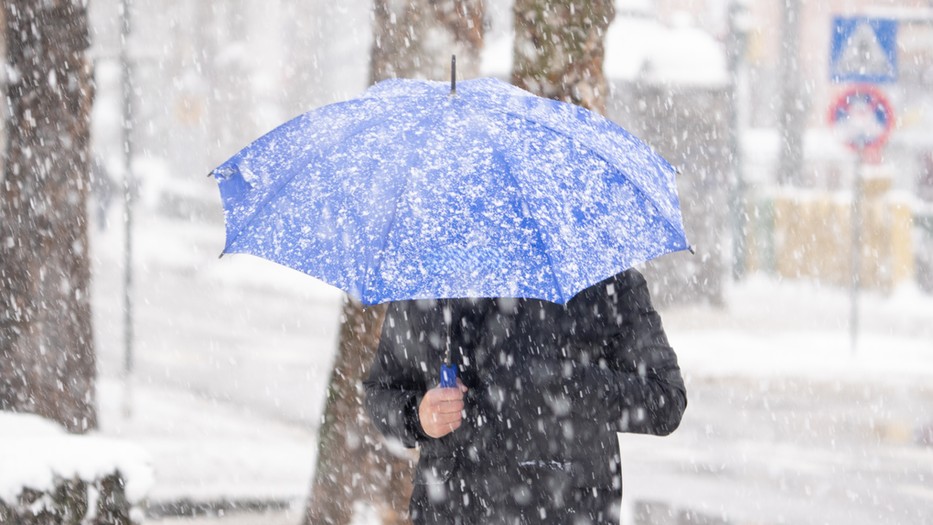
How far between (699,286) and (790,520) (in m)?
9.66

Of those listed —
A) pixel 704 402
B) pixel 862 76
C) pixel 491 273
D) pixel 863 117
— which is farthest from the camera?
pixel 862 76

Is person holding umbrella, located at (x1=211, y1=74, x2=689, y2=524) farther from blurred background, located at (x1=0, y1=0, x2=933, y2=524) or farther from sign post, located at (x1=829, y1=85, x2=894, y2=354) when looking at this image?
sign post, located at (x1=829, y1=85, x2=894, y2=354)

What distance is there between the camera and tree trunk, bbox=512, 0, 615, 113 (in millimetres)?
5621

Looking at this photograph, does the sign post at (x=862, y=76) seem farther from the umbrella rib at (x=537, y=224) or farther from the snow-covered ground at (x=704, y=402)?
the umbrella rib at (x=537, y=224)

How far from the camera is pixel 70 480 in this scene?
479 centimetres

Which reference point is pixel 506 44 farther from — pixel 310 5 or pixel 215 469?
pixel 310 5

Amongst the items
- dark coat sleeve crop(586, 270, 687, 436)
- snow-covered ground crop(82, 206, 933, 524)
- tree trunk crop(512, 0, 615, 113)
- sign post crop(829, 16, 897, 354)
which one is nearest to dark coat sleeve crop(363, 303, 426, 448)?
dark coat sleeve crop(586, 270, 687, 436)

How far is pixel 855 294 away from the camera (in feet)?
46.7

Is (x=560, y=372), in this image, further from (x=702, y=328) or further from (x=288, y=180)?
(x=702, y=328)

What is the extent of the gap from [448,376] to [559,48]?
2648 millimetres

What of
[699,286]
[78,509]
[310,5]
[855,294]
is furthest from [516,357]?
[310,5]

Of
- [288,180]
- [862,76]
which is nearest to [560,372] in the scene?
[288,180]

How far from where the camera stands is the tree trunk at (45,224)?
744 centimetres

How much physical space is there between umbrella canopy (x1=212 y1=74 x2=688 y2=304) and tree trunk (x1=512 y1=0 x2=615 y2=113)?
1.98 metres
